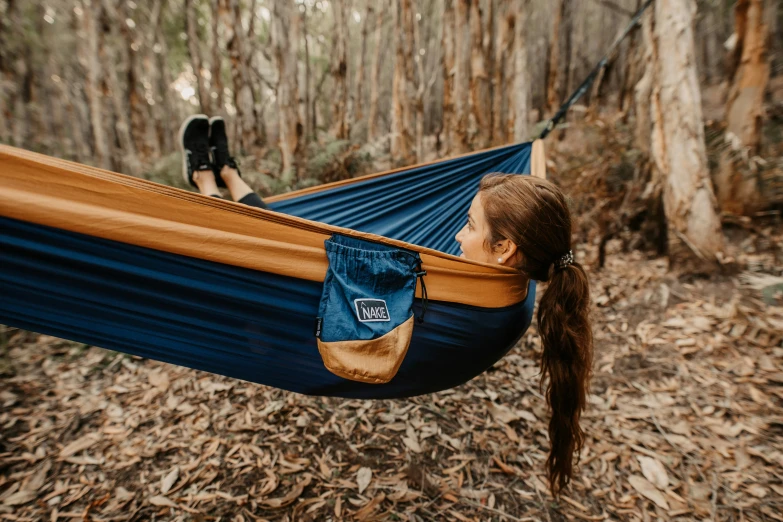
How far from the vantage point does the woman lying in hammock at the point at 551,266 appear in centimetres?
A: 97

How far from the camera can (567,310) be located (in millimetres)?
984

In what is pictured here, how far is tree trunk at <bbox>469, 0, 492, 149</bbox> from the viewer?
351 centimetres

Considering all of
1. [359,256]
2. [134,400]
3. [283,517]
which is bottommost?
[283,517]

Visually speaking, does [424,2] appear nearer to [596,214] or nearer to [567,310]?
[596,214]

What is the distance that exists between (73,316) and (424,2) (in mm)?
9413

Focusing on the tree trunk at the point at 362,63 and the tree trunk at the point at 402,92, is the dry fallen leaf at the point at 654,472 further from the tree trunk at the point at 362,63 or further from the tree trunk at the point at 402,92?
the tree trunk at the point at 362,63

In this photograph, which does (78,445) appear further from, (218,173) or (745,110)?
(745,110)

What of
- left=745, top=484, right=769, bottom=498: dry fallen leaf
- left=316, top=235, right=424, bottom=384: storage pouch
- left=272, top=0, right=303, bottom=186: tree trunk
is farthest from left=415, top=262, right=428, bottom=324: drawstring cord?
left=272, top=0, right=303, bottom=186: tree trunk

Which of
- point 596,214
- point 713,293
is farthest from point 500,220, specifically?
point 596,214

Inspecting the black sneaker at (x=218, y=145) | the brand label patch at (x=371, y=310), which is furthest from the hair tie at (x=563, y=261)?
the black sneaker at (x=218, y=145)

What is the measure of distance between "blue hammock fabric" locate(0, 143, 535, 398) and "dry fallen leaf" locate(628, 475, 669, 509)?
67 centimetres

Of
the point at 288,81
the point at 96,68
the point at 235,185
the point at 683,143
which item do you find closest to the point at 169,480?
Answer: the point at 235,185

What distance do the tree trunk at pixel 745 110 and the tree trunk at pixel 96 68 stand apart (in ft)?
18.0

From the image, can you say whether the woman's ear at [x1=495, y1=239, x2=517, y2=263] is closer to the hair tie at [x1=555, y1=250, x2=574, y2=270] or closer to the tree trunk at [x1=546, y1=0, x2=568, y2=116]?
the hair tie at [x1=555, y1=250, x2=574, y2=270]
